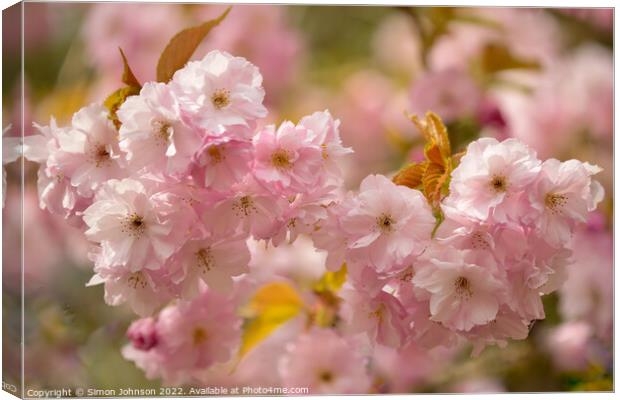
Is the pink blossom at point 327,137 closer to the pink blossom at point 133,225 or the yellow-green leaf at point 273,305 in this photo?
the pink blossom at point 133,225

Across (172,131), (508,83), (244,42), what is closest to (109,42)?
(244,42)

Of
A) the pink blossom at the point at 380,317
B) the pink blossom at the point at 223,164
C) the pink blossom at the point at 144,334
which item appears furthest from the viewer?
the pink blossom at the point at 144,334

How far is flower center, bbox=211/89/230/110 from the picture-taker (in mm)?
800

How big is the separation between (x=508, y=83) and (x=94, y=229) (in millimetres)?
848

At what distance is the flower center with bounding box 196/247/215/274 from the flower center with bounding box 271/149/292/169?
10 centimetres

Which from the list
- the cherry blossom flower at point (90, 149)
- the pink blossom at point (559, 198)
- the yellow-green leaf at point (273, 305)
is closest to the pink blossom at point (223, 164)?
the cherry blossom flower at point (90, 149)

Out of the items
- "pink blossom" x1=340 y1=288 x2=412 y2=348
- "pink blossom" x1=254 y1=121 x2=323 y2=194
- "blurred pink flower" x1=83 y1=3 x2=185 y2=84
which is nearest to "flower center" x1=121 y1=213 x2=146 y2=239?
"pink blossom" x1=254 y1=121 x2=323 y2=194

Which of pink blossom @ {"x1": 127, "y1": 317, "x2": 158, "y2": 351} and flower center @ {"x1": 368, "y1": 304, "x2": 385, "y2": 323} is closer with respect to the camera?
flower center @ {"x1": 368, "y1": 304, "x2": 385, "y2": 323}

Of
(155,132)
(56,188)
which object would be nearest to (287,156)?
(155,132)

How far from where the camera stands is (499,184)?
2.71 feet

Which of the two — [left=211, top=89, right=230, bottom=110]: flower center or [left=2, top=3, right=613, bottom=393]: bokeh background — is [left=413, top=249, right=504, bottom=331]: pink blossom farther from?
[left=2, top=3, right=613, bottom=393]: bokeh background

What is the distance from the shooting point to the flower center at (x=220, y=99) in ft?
2.63

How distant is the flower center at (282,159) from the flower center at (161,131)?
0.09 metres

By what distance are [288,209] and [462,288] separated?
0.16m
